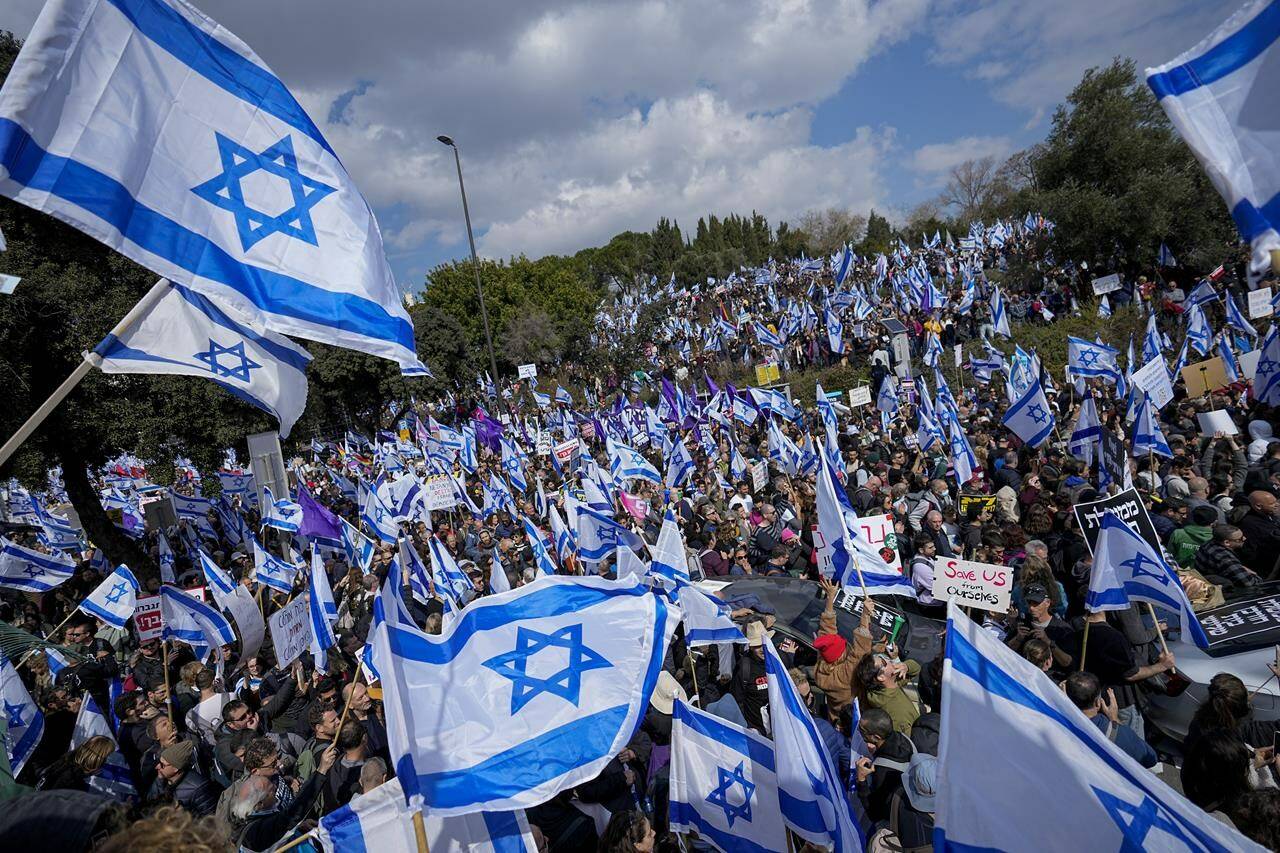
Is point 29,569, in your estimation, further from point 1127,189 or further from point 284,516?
point 1127,189

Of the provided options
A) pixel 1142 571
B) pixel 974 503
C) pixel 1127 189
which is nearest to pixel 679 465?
pixel 974 503

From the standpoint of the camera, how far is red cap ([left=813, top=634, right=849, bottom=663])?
19.7ft

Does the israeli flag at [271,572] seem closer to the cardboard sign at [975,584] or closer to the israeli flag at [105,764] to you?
the israeli flag at [105,764]

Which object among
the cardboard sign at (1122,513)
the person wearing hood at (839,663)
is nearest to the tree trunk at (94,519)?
the person wearing hood at (839,663)

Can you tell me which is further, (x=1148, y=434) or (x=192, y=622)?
(x=1148, y=434)

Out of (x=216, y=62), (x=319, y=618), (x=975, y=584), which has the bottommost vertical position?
(x=975, y=584)

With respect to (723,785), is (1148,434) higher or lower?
higher

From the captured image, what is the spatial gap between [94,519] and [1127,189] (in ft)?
115

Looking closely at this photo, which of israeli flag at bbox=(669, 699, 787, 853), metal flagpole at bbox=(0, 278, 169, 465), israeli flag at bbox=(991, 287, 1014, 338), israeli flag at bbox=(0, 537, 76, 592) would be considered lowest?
israeli flag at bbox=(669, 699, 787, 853)

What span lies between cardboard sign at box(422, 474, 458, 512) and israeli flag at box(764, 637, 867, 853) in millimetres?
12230

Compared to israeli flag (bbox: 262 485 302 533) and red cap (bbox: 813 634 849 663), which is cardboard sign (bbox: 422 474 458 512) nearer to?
israeli flag (bbox: 262 485 302 533)

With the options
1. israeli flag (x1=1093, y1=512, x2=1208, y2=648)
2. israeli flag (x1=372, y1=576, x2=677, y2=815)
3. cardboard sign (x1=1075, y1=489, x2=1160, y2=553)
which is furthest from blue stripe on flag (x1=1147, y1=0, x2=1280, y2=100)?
cardboard sign (x1=1075, y1=489, x2=1160, y2=553)

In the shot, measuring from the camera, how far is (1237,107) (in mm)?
2543

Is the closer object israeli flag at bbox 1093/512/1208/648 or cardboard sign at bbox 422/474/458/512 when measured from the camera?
israeli flag at bbox 1093/512/1208/648
